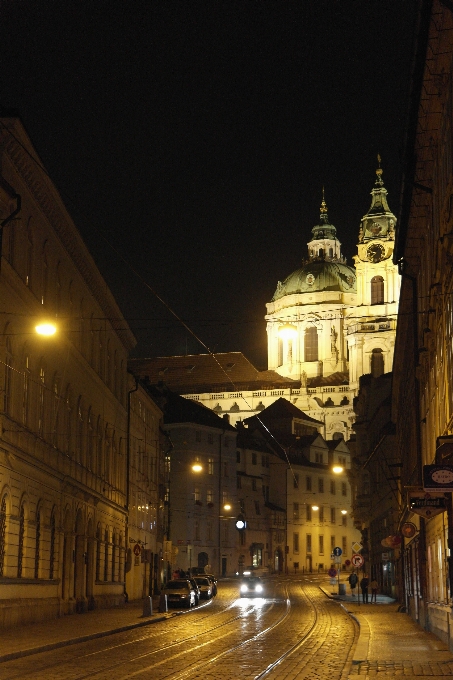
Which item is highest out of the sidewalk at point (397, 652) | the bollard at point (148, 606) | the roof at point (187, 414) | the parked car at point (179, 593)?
the roof at point (187, 414)

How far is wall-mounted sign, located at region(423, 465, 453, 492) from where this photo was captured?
18.5m

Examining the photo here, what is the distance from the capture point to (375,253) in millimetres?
154625

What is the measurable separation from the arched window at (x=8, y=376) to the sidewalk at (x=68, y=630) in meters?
5.99

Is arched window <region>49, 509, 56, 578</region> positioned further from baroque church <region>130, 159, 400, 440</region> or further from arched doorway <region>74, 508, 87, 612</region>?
baroque church <region>130, 159, 400, 440</region>

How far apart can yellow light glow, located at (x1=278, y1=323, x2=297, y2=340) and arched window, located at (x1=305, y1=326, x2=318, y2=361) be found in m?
1.94

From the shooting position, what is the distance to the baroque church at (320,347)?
154m

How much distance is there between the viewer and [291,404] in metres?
148

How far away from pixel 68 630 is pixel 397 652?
437 inches

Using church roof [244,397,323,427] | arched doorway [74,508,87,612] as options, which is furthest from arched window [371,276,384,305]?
arched doorway [74,508,87,612]

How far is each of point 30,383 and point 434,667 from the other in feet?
58.9

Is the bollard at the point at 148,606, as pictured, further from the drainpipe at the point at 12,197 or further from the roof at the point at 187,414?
the roof at the point at 187,414

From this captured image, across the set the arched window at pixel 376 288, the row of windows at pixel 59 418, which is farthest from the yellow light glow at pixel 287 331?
the row of windows at pixel 59 418

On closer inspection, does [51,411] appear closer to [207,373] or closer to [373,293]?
[373,293]

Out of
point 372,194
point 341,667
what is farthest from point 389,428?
point 372,194
